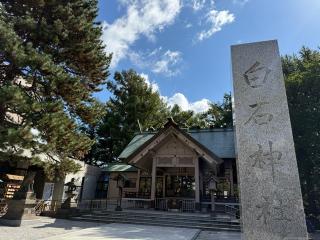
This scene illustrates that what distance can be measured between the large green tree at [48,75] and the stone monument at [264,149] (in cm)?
787

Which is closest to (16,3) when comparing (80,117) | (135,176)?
(80,117)

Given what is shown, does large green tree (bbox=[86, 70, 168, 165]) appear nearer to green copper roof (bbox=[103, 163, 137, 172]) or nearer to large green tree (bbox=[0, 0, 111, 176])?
green copper roof (bbox=[103, 163, 137, 172])

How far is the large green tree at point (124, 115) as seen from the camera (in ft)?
105

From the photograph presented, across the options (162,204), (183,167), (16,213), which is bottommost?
(16,213)

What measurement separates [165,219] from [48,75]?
9.29 m

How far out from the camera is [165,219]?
1275cm

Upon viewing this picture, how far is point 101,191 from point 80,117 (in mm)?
13284

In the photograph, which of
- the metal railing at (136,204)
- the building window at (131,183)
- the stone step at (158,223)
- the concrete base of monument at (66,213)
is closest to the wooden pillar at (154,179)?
the metal railing at (136,204)

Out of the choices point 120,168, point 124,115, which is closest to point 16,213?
point 120,168

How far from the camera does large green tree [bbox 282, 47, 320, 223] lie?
16.1 meters

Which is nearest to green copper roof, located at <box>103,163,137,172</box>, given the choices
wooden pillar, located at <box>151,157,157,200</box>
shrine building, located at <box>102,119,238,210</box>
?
shrine building, located at <box>102,119,238,210</box>

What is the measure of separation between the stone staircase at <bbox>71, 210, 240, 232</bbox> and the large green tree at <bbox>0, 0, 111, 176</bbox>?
3.99 meters

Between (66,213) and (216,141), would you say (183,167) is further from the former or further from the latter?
(66,213)

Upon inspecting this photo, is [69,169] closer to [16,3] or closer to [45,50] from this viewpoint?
[45,50]
